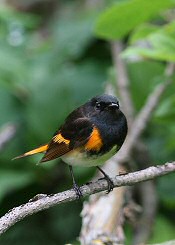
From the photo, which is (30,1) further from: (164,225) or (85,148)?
(85,148)

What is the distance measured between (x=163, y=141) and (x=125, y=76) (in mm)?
563

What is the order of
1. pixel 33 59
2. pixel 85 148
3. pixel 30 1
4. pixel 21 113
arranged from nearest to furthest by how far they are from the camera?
pixel 85 148, pixel 21 113, pixel 33 59, pixel 30 1

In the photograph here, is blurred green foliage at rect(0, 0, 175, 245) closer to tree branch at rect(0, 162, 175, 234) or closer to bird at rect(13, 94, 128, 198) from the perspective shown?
bird at rect(13, 94, 128, 198)

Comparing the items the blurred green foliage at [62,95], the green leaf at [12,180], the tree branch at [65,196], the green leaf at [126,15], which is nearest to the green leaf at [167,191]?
the blurred green foliage at [62,95]

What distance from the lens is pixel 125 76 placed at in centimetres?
441

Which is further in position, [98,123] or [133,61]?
[133,61]

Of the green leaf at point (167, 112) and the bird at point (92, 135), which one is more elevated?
the bird at point (92, 135)

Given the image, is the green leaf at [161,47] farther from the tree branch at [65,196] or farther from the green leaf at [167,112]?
the tree branch at [65,196]

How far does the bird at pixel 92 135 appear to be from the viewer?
3.00m

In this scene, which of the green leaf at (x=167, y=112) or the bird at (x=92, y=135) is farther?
the green leaf at (x=167, y=112)

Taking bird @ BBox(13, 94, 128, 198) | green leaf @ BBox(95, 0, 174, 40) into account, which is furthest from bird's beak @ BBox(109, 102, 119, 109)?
green leaf @ BBox(95, 0, 174, 40)

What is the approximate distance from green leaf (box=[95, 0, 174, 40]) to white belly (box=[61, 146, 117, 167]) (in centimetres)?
99

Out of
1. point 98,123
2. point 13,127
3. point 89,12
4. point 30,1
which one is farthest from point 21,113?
point 30,1

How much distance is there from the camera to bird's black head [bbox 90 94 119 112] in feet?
10.2
